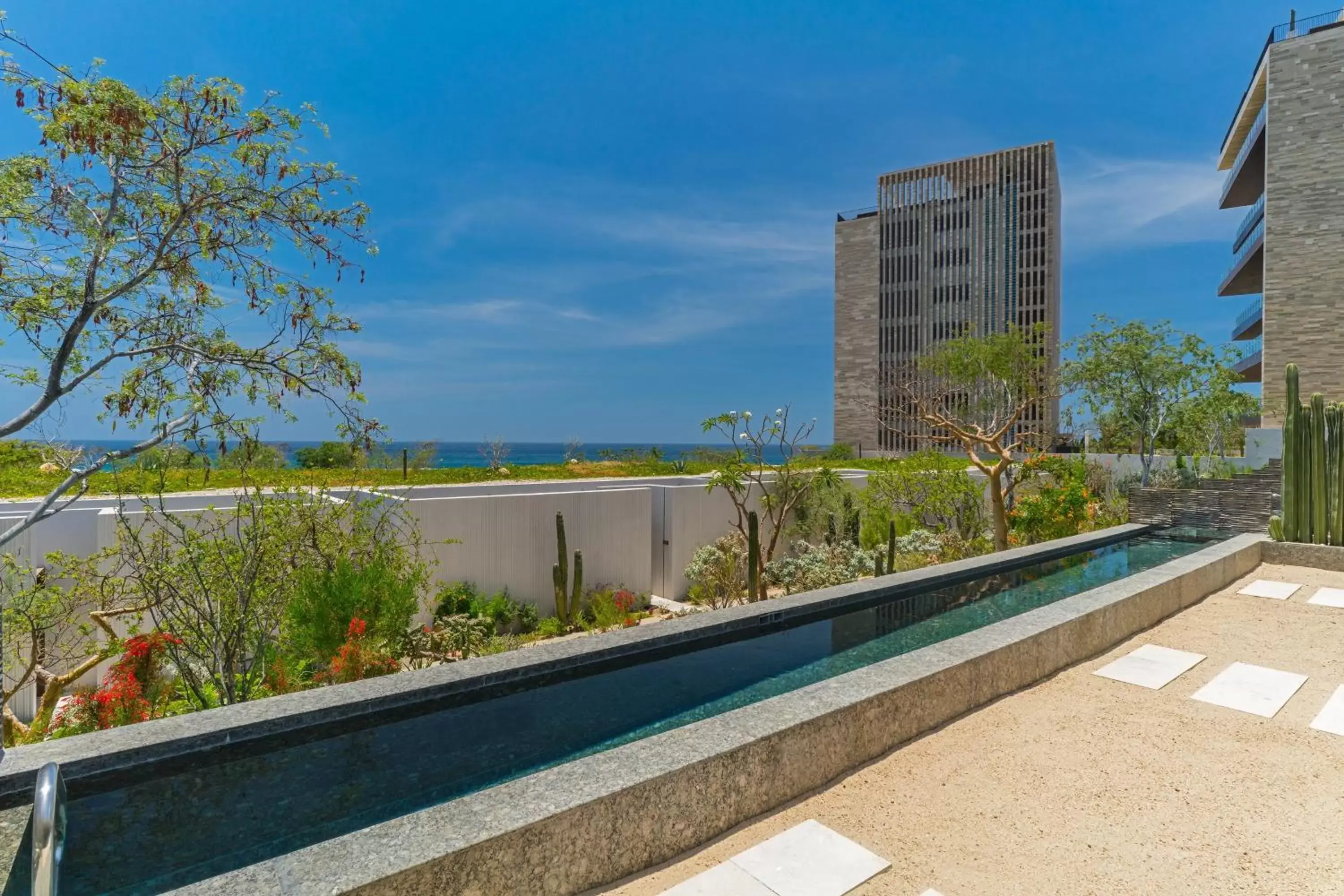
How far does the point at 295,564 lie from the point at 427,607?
2.67m

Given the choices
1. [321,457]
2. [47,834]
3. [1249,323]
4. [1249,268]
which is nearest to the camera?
[47,834]

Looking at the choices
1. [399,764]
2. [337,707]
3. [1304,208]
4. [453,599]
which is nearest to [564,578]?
[453,599]

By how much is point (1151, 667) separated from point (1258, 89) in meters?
27.8

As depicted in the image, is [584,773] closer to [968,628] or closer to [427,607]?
[968,628]

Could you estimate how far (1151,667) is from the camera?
4.52m

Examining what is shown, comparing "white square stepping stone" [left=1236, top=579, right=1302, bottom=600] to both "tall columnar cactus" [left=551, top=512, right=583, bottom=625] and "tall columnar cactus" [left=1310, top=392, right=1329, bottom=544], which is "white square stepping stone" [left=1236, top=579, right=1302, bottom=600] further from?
"tall columnar cactus" [left=551, top=512, right=583, bottom=625]

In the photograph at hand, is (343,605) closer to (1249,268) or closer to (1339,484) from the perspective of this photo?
(1339,484)

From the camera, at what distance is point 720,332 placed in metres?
34.6

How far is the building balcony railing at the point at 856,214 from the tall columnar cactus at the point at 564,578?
1891 inches

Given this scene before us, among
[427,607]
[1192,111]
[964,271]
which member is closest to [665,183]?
[1192,111]

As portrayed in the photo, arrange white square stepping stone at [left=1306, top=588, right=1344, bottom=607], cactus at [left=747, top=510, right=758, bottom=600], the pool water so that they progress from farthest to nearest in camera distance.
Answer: cactus at [left=747, top=510, right=758, bottom=600]
white square stepping stone at [left=1306, top=588, right=1344, bottom=607]
the pool water

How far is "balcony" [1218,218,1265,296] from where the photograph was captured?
71.5 feet

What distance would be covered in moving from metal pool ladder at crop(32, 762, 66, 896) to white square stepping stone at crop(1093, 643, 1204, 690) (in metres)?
5.27

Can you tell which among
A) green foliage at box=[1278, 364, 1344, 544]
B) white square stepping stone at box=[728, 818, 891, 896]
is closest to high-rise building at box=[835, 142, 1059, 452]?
green foliage at box=[1278, 364, 1344, 544]
